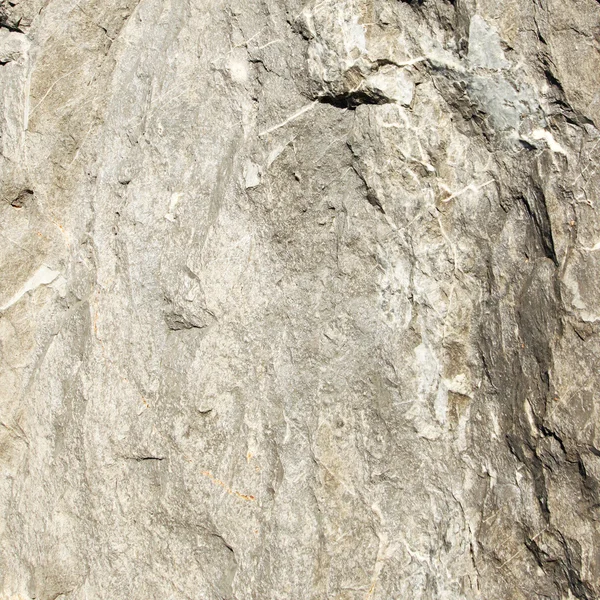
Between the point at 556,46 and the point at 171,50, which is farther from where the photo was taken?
the point at 171,50

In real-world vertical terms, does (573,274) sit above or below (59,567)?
above

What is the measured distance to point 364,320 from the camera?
1.65 meters

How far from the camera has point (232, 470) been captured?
5.45 feet

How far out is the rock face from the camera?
1.62 meters

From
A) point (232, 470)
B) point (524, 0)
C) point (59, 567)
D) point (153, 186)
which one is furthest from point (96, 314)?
point (524, 0)

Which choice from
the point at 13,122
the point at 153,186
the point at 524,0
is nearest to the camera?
the point at 524,0

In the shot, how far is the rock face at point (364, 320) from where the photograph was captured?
1619 mm

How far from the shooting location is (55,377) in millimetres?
1812

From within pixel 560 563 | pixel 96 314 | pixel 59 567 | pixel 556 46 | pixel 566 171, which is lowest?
pixel 59 567

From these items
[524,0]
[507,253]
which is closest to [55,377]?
[507,253]

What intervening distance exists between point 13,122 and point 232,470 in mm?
1061

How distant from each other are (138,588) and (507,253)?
114cm

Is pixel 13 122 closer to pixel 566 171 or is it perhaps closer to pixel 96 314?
pixel 96 314

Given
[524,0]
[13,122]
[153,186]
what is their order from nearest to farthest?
[524,0], [153,186], [13,122]
